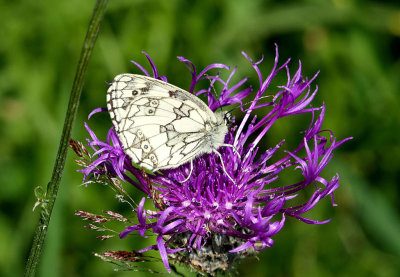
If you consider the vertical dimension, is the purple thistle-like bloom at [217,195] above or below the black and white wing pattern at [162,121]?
below

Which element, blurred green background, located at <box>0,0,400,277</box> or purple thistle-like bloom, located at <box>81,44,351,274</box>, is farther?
blurred green background, located at <box>0,0,400,277</box>

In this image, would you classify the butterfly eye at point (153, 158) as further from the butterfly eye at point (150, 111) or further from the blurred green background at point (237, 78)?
the blurred green background at point (237, 78)

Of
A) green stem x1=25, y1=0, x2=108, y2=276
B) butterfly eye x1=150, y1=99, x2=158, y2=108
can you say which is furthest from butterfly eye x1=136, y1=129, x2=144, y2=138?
green stem x1=25, y1=0, x2=108, y2=276

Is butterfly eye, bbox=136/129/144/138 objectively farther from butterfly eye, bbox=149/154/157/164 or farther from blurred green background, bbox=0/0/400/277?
blurred green background, bbox=0/0/400/277

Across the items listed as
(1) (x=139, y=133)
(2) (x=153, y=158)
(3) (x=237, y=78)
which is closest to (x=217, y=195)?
(2) (x=153, y=158)

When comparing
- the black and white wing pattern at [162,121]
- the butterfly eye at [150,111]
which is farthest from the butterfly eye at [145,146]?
the butterfly eye at [150,111]

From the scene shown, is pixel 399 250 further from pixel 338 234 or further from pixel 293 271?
pixel 293 271

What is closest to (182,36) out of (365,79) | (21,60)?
(21,60)
